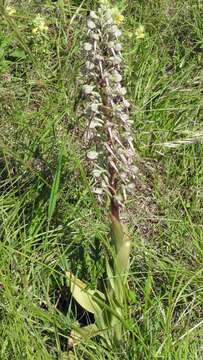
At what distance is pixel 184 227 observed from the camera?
2.75 meters

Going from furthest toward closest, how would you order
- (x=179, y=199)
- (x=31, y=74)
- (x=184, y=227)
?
(x=31, y=74) → (x=179, y=199) → (x=184, y=227)

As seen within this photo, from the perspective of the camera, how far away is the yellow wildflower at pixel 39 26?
362cm

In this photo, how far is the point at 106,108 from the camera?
6.82 ft

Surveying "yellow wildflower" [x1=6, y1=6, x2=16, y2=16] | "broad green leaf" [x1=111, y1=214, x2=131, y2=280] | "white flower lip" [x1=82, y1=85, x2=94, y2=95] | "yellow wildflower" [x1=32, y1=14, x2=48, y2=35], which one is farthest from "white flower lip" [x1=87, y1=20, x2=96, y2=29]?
"yellow wildflower" [x1=6, y1=6, x2=16, y2=16]

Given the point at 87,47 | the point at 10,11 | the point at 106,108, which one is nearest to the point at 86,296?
the point at 106,108

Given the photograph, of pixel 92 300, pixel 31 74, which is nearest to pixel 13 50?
pixel 31 74

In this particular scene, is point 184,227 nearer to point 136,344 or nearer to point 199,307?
point 199,307

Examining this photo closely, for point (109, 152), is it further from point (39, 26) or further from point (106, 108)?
point (39, 26)

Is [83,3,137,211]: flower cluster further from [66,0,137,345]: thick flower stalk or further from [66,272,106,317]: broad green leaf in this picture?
[66,272,106,317]: broad green leaf

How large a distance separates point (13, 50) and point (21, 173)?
101 centimetres

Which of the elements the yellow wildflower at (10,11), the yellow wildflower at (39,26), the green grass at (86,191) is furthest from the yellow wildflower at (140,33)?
the yellow wildflower at (10,11)

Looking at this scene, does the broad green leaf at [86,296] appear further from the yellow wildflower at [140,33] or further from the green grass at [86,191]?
the yellow wildflower at [140,33]

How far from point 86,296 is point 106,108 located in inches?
28.0

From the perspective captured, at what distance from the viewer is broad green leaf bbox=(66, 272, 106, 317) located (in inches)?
94.4
